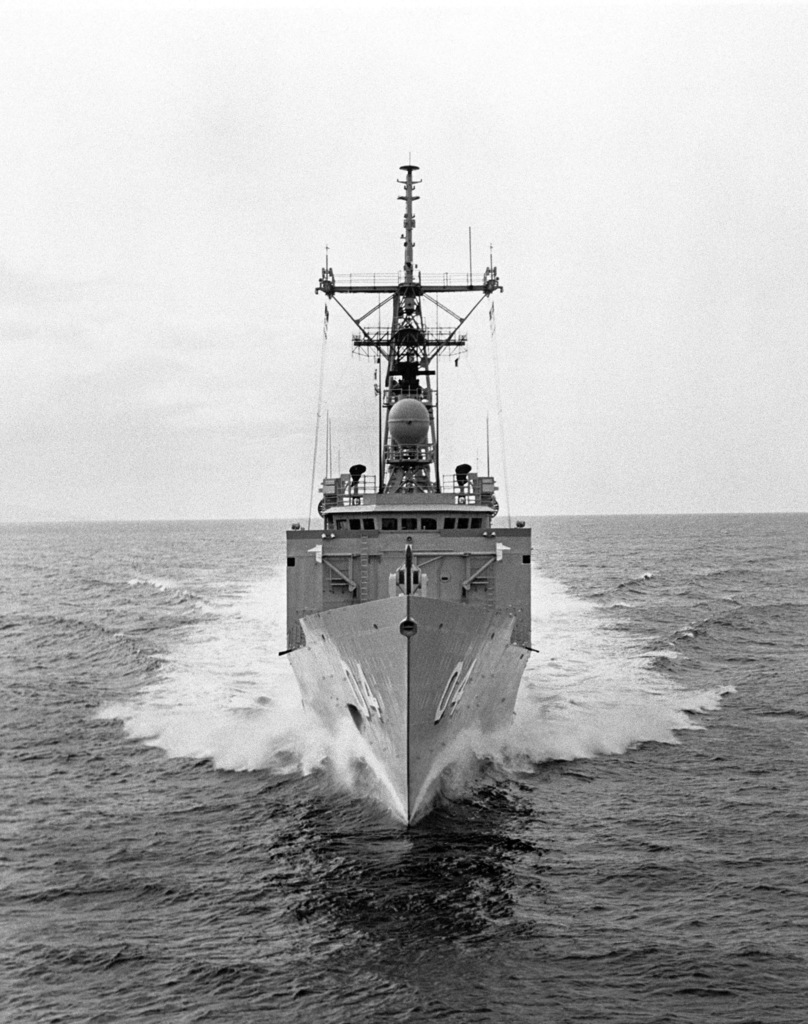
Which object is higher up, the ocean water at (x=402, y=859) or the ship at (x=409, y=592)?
the ship at (x=409, y=592)

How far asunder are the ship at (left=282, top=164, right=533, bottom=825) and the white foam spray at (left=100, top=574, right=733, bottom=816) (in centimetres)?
67

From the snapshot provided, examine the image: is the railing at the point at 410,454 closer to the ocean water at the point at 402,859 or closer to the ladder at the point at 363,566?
the ladder at the point at 363,566

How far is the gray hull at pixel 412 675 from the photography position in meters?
14.3

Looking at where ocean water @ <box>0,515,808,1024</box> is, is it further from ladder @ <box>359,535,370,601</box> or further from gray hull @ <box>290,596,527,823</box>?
ladder @ <box>359,535,370,601</box>

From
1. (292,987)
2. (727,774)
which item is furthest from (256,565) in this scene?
(292,987)

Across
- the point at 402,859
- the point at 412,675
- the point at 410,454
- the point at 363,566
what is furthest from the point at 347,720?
the point at 410,454

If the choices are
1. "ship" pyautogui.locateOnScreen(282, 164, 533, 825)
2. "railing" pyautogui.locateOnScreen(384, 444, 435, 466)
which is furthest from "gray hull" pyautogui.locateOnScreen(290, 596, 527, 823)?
"railing" pyautogui.locateOnScreen(384, 444, 435, 466)

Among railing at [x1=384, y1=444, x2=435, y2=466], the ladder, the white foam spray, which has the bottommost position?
the white foam spray

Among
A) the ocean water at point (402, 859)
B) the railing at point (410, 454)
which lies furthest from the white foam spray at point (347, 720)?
the railing at point (410, 454)

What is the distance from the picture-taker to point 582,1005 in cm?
1018

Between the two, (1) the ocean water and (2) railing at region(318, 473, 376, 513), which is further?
(2) railing at region(318, 473, 376, 513)

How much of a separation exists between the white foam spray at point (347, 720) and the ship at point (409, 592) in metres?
0.67

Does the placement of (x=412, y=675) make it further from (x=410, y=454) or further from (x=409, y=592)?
(x=410, y=454)

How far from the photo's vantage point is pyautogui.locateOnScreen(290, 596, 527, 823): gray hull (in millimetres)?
14320
